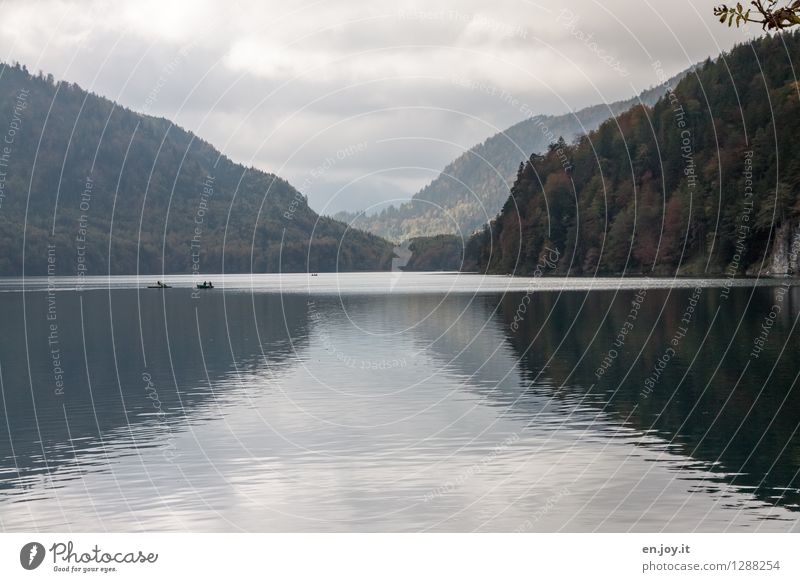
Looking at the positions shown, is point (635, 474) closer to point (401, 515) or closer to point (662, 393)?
point (401, 515)

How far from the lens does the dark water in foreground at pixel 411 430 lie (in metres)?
29.8

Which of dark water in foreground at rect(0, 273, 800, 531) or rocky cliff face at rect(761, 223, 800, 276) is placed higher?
rocky cliff face at rect(761, 223, 800, 276)

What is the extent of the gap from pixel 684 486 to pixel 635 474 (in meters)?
2.01

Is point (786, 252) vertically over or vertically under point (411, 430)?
over

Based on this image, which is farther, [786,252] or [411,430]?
[786,252]

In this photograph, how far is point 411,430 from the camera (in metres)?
43.6

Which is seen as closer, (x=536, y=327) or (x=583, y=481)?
(x=583, y=481)

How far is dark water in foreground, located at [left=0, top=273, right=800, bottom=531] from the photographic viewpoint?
29.8 metres

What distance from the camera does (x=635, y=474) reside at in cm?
3372

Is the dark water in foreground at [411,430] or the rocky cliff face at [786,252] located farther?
the rocky cliff face at [786,252]

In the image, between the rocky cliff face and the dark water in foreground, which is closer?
the dark water in foreground

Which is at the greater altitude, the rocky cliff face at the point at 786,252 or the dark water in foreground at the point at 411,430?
the rocky cliff face at the point at 786,252
